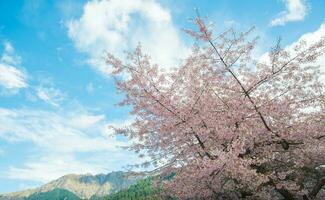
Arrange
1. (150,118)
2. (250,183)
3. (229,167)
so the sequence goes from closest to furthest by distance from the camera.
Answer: (229,167)
(250,183)
(150,118)

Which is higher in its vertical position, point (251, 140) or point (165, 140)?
point (165, 140)

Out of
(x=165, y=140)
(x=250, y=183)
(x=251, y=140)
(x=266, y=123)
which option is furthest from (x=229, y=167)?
(x=165, y=140)

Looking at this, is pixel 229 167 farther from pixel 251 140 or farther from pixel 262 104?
pixel 262 104

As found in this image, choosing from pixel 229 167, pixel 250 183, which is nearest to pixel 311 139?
pixel 250 183

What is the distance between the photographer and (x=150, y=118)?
1197 cm

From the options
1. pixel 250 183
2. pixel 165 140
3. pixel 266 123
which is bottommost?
pixel 250 183

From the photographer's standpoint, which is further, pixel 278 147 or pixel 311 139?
pixel 278 147

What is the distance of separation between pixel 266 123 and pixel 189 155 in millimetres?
3035

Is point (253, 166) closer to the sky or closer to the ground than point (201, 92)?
closer to the ground

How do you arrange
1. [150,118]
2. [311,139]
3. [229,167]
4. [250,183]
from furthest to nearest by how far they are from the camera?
[150,118]
[311,139]
[250,183]
[229,167]

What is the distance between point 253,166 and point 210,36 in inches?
177

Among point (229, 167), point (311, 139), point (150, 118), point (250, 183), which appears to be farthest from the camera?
point (150, 118)

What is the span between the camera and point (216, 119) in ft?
36.1

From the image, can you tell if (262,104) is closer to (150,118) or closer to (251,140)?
(251,140)
